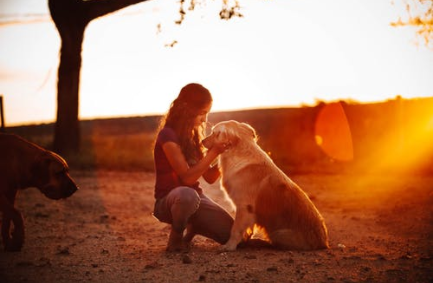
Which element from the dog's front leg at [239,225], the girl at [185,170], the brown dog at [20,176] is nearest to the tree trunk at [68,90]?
the brown dog at [20,176]

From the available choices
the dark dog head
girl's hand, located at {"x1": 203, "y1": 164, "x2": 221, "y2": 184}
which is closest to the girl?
girl's hand, located at {"x1": 203, "y1": 164, "x2": 221, "y2": 184}

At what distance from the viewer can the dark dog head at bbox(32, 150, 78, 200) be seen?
5035mm

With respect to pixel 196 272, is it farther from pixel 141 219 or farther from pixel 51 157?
pixel 141 219

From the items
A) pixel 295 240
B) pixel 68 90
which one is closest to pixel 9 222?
pixel 295 240

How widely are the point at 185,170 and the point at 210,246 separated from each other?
3.57 feet

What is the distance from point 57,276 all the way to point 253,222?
76.3 inches

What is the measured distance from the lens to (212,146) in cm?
490

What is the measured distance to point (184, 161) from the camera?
474cm

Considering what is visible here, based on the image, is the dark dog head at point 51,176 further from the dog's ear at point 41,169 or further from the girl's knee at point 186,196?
the girl's knee at point 186,196

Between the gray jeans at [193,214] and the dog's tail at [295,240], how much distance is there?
607 millimetres

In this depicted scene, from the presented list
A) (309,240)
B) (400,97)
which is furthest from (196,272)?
(400,97)

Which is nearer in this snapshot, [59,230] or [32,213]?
[59,230]

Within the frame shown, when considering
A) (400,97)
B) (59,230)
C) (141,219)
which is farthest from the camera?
(400,97)

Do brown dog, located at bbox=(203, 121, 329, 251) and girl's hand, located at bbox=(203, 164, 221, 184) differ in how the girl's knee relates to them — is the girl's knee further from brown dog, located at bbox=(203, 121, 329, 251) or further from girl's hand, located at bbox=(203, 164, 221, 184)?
girl's hand, located at bbox=(203, 164, 221, 184)
